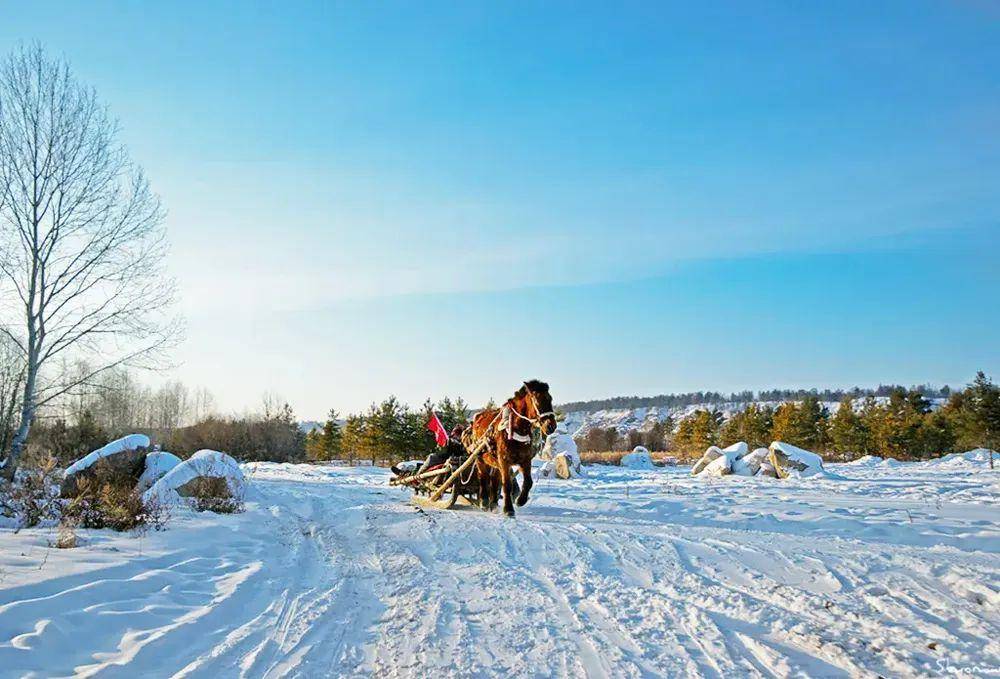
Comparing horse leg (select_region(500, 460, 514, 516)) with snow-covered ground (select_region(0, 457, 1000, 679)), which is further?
horse leg (select_region(500, 460, 514, 516))

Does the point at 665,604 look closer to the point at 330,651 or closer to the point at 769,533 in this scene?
the point at 330,651

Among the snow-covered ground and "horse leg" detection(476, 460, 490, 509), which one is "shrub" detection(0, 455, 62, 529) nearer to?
the snow-covered ground

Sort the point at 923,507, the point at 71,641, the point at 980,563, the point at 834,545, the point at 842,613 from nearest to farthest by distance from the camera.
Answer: the point at 71,641, the point at 842,613, the point at 980,563, the point at 834,545, the point at 923,507

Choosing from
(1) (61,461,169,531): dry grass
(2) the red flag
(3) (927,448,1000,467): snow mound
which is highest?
(2) the red flag

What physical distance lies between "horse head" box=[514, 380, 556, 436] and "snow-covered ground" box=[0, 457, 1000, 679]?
1510 millimetres

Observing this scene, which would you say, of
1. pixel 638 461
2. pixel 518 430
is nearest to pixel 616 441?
pixel 638 461

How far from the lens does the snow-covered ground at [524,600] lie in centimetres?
355

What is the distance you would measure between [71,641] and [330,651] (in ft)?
5.23

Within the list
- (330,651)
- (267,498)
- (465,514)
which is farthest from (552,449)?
(330,651)

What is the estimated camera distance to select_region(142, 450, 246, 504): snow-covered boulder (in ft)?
40.1

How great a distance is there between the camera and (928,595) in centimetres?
448

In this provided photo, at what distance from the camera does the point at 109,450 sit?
14.1m

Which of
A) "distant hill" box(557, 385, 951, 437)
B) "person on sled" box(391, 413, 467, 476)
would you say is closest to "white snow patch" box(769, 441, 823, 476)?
"person on sled" box(391, 413, 467, 476)

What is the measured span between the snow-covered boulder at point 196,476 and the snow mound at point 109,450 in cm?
174
